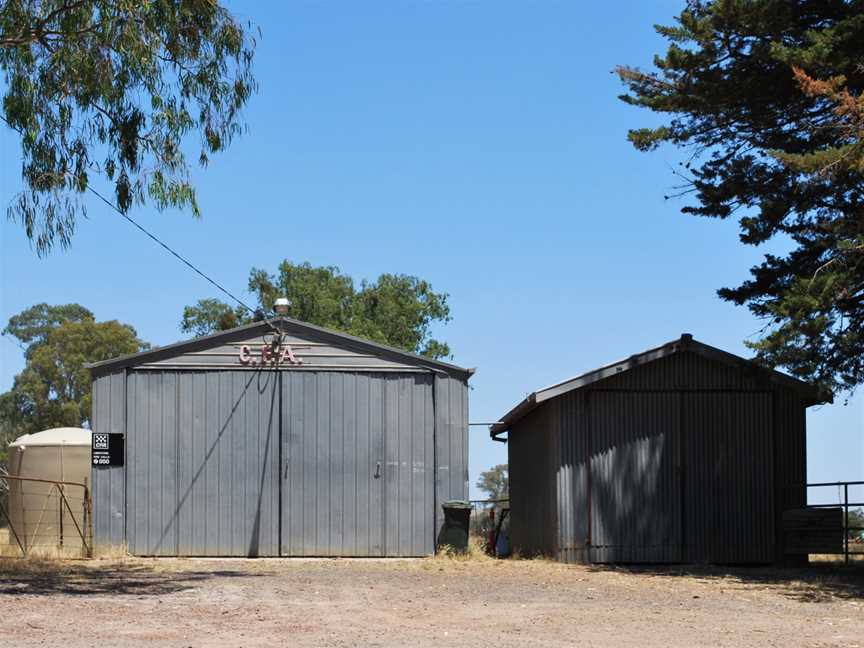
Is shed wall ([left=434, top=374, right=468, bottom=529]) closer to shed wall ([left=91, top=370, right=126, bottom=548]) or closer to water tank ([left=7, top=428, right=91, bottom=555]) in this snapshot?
shed wall ([left=91, top=370, right=126, bottom=548])

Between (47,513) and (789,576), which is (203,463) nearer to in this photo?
(47,513)

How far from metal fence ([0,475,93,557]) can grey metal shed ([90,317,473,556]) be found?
6.60ft

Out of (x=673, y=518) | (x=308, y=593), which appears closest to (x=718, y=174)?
(x=673, y=518)

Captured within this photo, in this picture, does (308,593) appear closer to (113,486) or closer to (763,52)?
(113,486)

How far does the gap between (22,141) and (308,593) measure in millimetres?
6355

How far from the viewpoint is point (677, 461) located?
18531 millimetres

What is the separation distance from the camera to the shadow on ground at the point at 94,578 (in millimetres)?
13555

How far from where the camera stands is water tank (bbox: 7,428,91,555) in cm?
2145

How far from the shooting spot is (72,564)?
17.3 metres

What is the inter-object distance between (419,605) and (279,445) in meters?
6.97

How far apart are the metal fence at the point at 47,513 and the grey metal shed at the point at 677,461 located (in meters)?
7.88

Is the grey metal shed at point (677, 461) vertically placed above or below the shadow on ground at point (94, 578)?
above

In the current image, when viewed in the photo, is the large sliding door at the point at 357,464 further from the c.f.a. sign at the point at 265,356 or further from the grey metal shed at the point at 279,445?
the c.f.a. sign at the point at 265,356

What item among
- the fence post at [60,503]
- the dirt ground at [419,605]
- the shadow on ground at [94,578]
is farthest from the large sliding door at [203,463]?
the fence post at [60,503]
